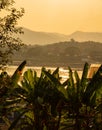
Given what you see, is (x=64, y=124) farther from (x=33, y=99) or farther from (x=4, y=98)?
(x=4, y=98)

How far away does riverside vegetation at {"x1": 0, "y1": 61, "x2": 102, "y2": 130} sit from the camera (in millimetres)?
18797

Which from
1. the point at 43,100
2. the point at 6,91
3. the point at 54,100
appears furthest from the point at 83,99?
the point at 6,91

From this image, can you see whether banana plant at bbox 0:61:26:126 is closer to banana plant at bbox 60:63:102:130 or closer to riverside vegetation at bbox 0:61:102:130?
riverside vegetation at bbox 0:61:102:130

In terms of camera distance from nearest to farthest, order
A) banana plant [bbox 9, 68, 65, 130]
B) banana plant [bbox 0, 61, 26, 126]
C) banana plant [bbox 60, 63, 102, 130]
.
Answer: banana plant [bbox 0, 61, 26, 126] → banana plant [bbox 60, 63, 102, 130] → banana plant [bbox 9, 68, 65, 130]

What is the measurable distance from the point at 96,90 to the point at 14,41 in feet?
Result: 14.5

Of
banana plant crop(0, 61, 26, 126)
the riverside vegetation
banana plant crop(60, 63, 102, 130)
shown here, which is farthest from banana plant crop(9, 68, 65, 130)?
banana plant crop(60, 63, 102, 130)

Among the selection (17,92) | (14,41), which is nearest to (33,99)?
(17,92)

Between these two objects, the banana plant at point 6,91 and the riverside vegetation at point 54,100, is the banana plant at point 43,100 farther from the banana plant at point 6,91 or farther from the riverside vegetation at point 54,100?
the banana plant at point 6,91

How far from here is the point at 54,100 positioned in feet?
66.5

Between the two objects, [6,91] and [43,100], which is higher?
[6,91]

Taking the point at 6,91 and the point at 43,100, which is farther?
the point at 43,100

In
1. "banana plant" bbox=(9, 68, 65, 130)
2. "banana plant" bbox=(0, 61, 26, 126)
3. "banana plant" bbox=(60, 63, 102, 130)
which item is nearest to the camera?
"banana plant" bbox=(0, 61, 26, 126)

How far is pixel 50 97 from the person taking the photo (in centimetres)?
2022

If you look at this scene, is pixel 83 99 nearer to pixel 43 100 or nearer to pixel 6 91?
pixel 43 100
